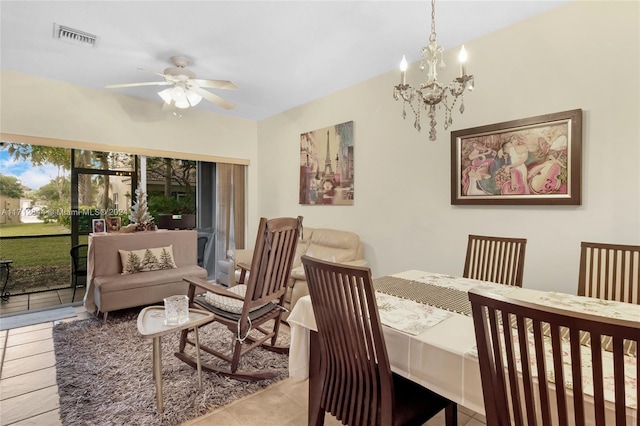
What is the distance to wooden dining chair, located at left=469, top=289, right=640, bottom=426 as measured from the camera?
66 cm

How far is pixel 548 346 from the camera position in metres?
1.08

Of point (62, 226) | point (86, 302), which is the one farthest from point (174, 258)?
point (62, 226)

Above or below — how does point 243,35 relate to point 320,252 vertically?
above

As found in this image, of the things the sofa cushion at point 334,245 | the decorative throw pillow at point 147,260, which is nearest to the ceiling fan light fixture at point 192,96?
the decorative throw pillow at point 147,260

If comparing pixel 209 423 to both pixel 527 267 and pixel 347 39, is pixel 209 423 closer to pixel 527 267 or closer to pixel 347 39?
pixel 527 267

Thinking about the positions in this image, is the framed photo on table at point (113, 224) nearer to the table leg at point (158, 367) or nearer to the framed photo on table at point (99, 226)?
the framed photo on table at point (99, 226)

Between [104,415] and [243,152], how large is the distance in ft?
13.4

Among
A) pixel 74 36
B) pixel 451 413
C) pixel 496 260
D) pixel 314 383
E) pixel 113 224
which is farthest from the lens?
pixel 113 224

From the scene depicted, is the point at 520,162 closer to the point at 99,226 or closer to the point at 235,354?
the point at 235,354

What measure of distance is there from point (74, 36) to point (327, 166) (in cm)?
280

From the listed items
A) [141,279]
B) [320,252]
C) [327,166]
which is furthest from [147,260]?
[327,166]

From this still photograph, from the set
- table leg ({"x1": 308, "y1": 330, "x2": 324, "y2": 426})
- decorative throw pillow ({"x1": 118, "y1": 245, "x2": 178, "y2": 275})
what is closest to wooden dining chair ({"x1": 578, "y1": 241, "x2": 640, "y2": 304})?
table leg ({"x1": 308, "y1": 330, "x2": 324, "y2": 426})

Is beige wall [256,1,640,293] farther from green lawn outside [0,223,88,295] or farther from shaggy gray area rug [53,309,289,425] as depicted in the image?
green lawn outside [0,223,88,295]

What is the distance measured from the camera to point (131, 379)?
7.37 feet
